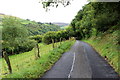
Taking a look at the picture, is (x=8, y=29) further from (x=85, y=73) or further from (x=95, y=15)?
(x=85, y=73)

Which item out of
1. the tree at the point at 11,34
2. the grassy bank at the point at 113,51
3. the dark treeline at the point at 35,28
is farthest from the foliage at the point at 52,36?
the grassy bank at the point at 113,51

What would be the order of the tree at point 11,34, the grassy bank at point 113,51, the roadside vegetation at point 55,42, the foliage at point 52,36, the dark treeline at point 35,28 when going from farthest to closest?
the dark treeline at point 35,28 → the foliage at point 52,36 → the tree at point 11,34 → the roadside vegetation at point 55,42 → the grassy bank at point 113,51

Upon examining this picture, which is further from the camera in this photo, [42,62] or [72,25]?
[72,25]

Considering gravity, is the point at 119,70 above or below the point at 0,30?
below

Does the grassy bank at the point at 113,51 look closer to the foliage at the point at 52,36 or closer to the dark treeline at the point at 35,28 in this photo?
the foliage at the point at 52,36

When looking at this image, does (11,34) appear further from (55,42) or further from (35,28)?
(35,28)

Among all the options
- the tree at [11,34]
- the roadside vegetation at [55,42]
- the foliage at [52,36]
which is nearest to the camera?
the roadside vegetation at [55,42]

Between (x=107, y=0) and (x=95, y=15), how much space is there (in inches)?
487

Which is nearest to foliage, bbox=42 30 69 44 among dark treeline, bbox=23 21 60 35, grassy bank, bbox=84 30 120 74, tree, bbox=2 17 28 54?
dark treeline, bbox=23 21 60 35

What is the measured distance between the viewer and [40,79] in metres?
10.7

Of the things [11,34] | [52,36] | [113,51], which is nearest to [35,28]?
[52,36]

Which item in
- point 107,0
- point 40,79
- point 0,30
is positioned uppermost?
point 107,0

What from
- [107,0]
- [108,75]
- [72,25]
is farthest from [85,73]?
[72,25]

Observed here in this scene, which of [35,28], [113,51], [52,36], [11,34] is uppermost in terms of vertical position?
[35,28]
